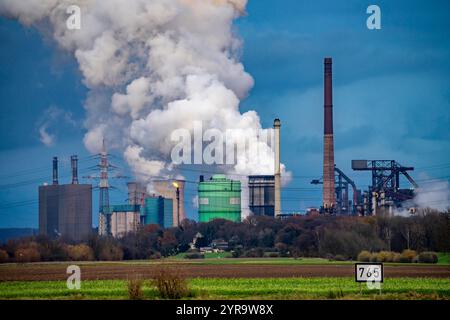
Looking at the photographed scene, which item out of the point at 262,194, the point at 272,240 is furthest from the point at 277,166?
the point at 272,240

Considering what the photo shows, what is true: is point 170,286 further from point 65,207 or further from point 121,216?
point 121,216

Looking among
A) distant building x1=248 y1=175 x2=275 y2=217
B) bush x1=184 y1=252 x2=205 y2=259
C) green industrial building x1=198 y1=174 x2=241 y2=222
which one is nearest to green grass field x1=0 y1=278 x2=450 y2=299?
bush x1=184 y1=252 x2=205 y2=259

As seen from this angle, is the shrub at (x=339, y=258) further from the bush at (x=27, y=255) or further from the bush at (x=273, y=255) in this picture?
the bush at (x=27, y=255)

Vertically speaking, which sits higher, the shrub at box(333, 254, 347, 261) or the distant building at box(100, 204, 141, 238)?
the distant building at box(100, 204, 141, 238)

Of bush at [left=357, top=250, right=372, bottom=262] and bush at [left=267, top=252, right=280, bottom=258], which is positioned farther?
bush at [left=267, top=252, right=280, bottom=258]

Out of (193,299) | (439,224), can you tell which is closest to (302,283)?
(193,299)

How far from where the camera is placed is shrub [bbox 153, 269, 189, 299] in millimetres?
34562

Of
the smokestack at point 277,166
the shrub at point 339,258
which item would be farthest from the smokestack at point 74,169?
the shrub at point 339,258

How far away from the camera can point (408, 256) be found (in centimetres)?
6881

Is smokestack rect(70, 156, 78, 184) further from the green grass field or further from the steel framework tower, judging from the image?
the green grass field

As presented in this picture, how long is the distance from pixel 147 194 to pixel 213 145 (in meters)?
21.4

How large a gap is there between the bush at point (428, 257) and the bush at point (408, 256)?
3.57 ft

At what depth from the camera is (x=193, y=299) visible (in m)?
33.3

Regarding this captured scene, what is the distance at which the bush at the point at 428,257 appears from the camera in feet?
218
